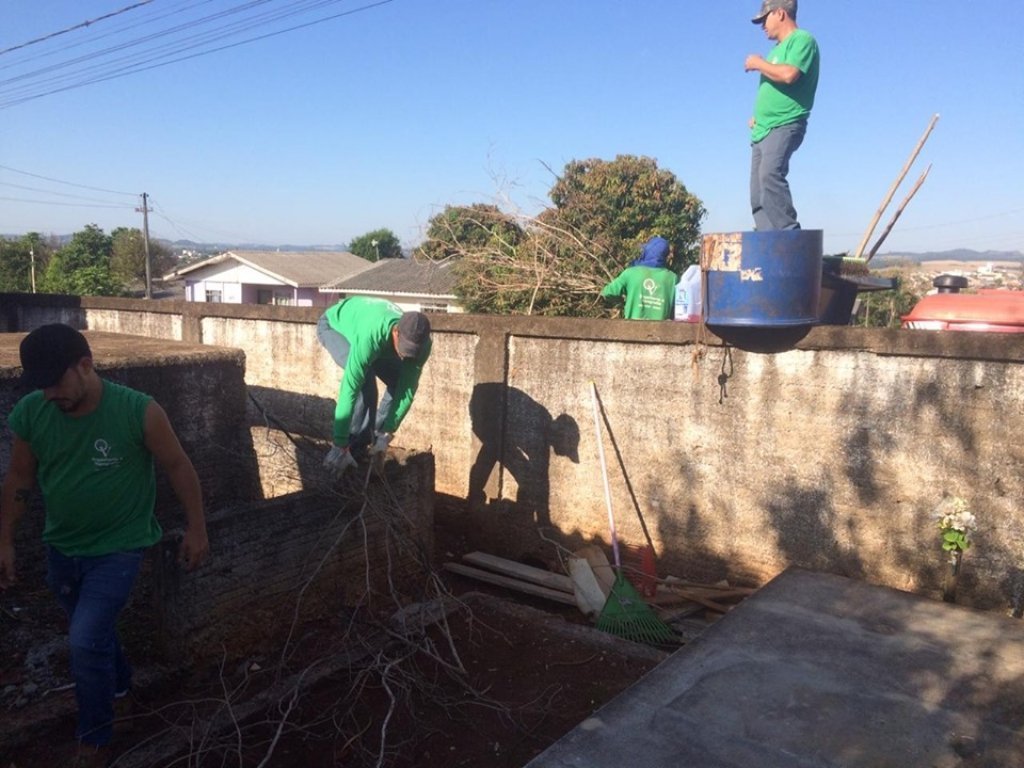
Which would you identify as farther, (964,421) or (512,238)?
(512,238)

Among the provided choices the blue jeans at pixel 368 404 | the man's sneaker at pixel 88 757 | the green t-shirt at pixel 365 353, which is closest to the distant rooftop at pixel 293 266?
the blue jeans at pixel 368 404

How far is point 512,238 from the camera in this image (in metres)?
8.15

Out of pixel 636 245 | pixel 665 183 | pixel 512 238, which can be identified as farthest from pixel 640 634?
pixel 665 183

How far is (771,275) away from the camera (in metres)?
4.61

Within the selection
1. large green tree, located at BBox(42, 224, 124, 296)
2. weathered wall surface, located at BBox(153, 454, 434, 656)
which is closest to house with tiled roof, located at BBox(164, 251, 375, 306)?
large green tree, located at BBox(42, 224, 124, 296)

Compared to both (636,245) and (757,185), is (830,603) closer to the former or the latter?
(757,185)

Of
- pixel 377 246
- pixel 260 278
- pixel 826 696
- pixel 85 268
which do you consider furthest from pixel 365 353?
pixel 377 246

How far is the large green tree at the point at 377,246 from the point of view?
2196 inches

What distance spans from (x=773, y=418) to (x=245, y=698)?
3.46 metres

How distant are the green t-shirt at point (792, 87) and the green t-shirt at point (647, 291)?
52.9 inches

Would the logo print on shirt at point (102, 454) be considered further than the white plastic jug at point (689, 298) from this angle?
No

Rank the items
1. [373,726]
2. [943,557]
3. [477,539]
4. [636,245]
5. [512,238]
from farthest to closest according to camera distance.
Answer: [636,245]
[512,238]
[477,539]
[943,557]
[373,726]

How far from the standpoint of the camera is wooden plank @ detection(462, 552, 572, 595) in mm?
5312

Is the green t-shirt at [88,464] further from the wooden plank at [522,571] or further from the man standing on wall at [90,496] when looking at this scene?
the wooden plank at [522,571]
